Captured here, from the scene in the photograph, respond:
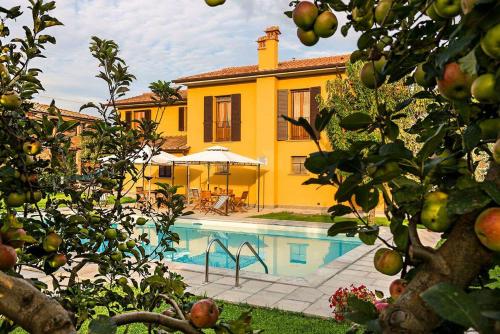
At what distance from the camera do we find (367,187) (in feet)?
3.32

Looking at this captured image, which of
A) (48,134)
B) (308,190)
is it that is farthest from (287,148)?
(48,134)

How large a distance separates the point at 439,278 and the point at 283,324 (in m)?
4.56

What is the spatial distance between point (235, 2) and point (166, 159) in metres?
18.8

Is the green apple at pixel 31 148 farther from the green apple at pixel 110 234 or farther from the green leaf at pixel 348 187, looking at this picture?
the green leaf at pixel 348 187

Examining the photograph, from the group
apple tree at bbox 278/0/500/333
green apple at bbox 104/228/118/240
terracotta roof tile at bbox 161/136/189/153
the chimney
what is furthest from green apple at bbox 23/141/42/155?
terracotta roof tile at bbox 161/136/189/153

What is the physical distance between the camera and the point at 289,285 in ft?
21.9

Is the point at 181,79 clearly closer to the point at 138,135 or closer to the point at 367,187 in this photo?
the point at 138,135

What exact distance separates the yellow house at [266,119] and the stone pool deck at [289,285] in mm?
11751

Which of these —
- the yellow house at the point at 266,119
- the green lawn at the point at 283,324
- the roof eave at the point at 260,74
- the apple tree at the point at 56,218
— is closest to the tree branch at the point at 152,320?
the apple tree at the point at 56,218

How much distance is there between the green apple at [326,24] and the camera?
4.09ft

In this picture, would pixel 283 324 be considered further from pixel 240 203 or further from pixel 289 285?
pixel 240 203

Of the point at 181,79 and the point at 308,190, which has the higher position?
the point at 181,79

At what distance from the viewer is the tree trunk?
73 centimetres

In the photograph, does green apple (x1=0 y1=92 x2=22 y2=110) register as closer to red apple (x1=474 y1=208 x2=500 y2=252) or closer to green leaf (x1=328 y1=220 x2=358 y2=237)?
green leaf (x1=328 y1=220 x2=358 y2=237)
